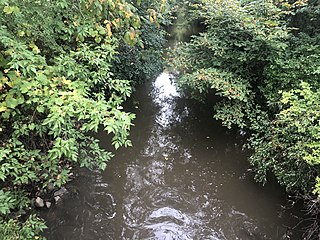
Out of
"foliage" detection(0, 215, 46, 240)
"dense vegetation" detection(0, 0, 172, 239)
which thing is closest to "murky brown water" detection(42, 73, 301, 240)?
"dense vegetation" detection(0, 0, 172, 239)

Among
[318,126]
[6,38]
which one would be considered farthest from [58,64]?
[318,126]

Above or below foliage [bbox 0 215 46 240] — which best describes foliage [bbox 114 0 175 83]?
above

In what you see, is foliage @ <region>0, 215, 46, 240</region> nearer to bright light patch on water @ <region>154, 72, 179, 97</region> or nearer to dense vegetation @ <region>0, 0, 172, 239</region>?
dense vegetation @ <region>0, 0, 172, 239</region>

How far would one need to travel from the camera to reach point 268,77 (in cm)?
581

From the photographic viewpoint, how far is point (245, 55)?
5.95 meters

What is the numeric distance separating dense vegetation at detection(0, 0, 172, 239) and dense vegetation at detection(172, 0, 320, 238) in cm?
253

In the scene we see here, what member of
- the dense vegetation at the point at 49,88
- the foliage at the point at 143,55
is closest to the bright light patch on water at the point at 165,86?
the foliage at the point at 143,55

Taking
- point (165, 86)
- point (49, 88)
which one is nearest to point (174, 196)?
point (49, 88)

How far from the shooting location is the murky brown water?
4559 millimetres

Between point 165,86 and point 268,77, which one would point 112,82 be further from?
point 165,86

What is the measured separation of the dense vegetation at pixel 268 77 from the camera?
4.30 meters

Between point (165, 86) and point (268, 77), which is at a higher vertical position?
point (165, 86)

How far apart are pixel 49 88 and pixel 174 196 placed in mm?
3164

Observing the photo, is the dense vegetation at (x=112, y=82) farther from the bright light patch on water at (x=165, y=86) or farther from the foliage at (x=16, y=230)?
the bright light patch on water at (x=165, y=86)
